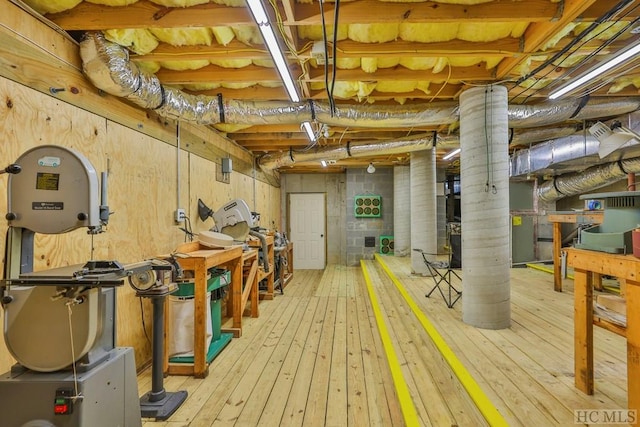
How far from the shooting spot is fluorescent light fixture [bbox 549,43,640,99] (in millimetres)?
2209

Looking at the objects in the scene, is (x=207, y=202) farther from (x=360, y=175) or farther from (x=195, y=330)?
(x=360, y=175)

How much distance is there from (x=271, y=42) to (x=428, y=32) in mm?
1225

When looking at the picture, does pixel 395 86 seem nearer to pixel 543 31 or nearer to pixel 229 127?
pixel 543 31

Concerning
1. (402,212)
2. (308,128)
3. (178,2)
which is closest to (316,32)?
(178,2)

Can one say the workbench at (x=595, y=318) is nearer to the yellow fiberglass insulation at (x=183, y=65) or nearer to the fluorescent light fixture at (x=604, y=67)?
the fluorescent light fixture at (x=604, y=67)

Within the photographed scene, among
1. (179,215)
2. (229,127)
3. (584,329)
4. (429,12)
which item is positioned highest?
(429,12)

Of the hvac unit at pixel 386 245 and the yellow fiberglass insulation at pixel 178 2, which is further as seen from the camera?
the hvac unit at pixel 386 245

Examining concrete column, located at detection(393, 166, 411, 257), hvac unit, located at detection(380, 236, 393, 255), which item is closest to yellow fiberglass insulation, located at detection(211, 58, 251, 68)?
concrete column, located at detection(393, 166, 411, 257)

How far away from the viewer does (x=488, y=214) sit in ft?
9.48

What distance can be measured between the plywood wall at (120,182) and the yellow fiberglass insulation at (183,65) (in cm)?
66

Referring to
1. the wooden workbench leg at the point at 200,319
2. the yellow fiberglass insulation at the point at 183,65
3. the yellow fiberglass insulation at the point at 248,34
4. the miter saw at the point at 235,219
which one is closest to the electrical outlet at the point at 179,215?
the miter saw at the point at 235,219

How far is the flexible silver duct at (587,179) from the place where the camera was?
4745 mm

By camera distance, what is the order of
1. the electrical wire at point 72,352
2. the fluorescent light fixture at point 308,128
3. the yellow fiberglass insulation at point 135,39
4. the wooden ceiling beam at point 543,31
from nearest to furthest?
the electrical wire at point 72,352
the wooden ceiling beam at point 543,31
the yellow fiberglass insulation at point 135,39
the fluorescent light fixture at point 308,128

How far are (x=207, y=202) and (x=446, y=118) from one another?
10.2 ft
